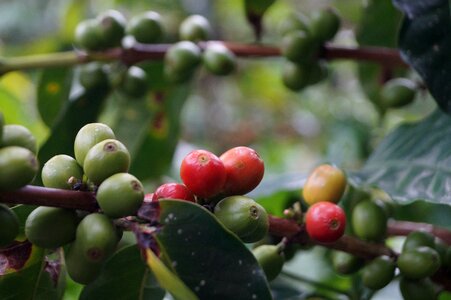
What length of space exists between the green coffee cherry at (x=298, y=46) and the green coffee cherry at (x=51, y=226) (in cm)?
89

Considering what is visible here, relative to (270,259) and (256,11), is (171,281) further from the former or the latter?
(256,11)

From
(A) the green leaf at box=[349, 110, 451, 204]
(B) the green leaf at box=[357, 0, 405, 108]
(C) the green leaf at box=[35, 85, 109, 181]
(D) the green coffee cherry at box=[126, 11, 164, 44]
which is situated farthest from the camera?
(B) the green leaf at box=[357, 0, 405, 108]

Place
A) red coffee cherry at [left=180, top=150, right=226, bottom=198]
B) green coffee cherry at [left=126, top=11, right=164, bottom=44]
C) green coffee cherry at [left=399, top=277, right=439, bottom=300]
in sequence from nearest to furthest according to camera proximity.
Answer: red coffee cherry at [left=180, top=150, right=226, bottom=198] → green coffee cherry at [left=399, top=277, right=439, bottom=300] → green coffee cherry at [left=126, top=11, right=164, bottom=44]

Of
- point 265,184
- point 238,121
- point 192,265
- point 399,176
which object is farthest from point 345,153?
point 238,121

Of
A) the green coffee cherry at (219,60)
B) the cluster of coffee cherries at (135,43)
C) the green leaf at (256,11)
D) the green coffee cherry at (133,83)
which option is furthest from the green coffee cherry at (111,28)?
the green leaf at (256,11)

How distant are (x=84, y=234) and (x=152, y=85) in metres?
1.24

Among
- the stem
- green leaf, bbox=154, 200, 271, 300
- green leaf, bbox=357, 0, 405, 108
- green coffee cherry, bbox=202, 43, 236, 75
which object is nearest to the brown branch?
green leaf, bbox=154, 200, 271, 300

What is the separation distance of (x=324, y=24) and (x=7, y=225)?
107cm

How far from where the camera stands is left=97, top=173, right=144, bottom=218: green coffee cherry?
81 cm

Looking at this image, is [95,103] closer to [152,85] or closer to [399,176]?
[152,85]

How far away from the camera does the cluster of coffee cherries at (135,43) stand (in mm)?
1609

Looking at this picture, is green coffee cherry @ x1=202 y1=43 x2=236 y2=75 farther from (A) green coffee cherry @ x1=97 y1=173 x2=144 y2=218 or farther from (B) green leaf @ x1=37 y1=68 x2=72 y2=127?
(A) green coffee cherry @ x1=97 y1=173 x2=144 y2=218

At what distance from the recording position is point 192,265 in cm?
85

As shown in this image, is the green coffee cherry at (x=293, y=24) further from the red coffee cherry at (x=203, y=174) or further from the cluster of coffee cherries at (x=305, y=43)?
the red coffee cherry at (x=203, y=174)
